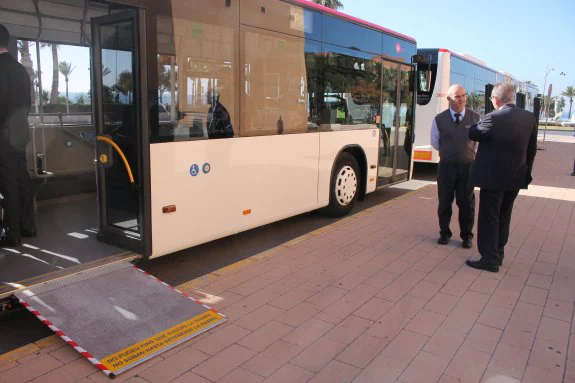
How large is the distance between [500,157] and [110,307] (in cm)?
381

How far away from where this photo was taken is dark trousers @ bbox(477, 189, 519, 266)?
4.95 m

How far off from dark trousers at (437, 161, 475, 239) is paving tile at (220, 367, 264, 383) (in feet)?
11.4

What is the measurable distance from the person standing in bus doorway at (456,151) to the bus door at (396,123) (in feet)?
8.37

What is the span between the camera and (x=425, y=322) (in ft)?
12.8

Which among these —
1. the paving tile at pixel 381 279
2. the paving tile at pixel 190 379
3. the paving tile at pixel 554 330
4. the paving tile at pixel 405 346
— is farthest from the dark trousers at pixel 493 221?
the paving tile at pixel 190 379

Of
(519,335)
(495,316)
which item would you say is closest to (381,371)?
(519,335)

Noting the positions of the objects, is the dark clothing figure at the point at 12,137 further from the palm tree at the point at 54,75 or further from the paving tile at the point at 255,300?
the palm tree at the point at 54,75

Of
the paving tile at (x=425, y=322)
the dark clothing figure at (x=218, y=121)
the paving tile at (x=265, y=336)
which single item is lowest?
the paving tile at (x=265, y=336)

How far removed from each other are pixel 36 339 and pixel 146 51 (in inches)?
96.8

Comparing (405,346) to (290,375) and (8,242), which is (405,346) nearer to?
(290,375)

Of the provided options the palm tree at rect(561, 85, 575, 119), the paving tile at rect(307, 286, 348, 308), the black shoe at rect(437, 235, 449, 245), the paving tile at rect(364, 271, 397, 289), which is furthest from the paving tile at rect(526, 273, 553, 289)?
the palm tree at rect(561, 85, 575, 119)

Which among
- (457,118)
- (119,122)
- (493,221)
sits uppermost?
(457,118)

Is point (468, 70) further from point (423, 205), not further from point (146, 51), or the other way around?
point (146, 51)

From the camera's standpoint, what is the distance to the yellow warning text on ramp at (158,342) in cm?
321
